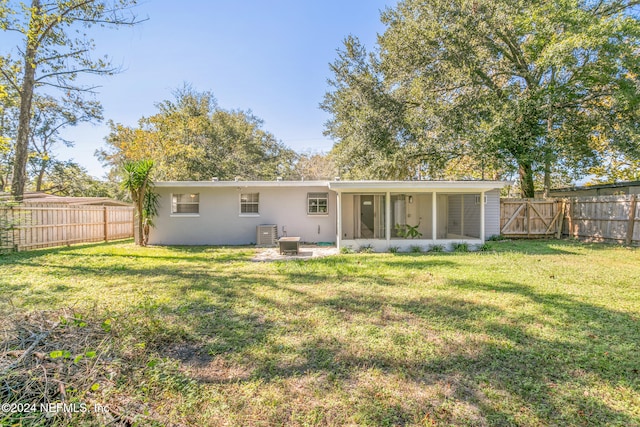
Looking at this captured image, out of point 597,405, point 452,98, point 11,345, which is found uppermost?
point 452,98

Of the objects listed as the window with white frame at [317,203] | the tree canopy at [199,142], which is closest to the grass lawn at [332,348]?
the window with white frame at [317,203]

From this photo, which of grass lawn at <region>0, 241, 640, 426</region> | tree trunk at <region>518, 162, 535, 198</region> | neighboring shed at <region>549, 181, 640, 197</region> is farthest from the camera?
tree trunk at <region>518, 162, 535, 198</region>

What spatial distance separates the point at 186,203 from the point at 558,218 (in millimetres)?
15079

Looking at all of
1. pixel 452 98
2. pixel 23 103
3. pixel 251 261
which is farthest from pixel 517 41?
pixel 23 103

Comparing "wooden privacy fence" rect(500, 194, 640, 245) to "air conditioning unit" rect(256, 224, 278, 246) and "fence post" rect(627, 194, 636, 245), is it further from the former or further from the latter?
"air conditioning unit" rect(256, 224, 278, 246)

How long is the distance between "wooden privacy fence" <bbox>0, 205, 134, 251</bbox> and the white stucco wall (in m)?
2.93

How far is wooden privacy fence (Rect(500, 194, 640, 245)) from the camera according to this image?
11.0 m

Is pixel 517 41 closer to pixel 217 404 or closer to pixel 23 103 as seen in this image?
pixel 217 404

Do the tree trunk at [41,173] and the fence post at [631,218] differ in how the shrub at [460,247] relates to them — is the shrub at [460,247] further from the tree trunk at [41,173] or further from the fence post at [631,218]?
the tree trunk at [41,173]

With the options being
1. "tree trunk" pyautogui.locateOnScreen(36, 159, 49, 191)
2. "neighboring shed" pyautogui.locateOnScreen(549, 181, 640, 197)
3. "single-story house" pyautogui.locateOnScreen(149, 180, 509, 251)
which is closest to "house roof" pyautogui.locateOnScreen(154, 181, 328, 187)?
"single-story house" pyautogui.locateOnScreen(149, 180, 509, 251)

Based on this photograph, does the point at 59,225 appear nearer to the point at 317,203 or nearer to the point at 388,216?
the point at 317,203

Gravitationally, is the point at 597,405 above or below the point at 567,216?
below

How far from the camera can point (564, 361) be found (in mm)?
2877

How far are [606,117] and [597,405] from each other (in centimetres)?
1448
